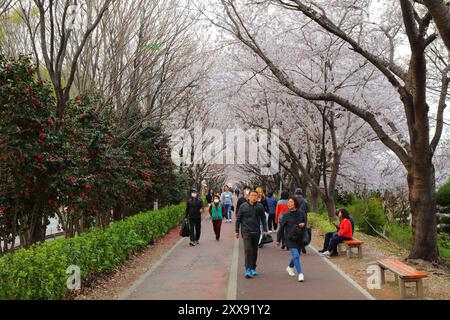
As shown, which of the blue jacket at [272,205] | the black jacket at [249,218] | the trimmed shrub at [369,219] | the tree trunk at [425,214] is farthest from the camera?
the trimmed shrub at [369,219]

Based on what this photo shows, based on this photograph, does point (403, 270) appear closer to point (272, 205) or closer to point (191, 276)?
point (191, 276)

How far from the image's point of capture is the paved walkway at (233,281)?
775 centimetres

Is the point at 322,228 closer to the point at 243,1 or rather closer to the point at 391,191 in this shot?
the point at 243,1

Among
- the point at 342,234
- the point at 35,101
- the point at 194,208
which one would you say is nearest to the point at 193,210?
the point at 194,208

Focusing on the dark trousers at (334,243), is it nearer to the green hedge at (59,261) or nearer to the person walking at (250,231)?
the person walking at (250,231)

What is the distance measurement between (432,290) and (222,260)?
198 inches

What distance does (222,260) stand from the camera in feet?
38.6

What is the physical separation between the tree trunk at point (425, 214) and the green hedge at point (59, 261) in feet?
22.4

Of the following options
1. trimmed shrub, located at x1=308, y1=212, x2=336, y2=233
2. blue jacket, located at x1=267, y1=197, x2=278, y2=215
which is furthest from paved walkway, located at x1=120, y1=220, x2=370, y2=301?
blue jacket, located at x1=267, y1=197, x2=278, y2=215

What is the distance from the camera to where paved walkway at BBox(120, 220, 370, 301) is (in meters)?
7.75

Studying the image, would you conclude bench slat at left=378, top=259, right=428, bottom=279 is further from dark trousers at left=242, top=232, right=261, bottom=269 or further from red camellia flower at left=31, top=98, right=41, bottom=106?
red camellia flower at left=31, top=98, right=41, bottom=106

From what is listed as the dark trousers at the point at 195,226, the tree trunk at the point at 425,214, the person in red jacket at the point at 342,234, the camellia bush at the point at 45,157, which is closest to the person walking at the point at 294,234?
the person in red jacket at the point at 342,234

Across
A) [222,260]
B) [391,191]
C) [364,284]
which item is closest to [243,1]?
[222,260]

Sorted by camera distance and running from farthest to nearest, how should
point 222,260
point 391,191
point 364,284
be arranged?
1. point 391,191
2. point 222,260
3. point 364,284
